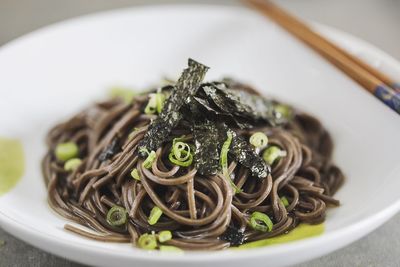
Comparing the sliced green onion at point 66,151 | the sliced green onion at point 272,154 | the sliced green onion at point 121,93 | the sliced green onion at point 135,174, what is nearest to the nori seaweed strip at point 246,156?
the sliced green onion at point 272,154

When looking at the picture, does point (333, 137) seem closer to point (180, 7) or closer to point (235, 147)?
point (235, 147)

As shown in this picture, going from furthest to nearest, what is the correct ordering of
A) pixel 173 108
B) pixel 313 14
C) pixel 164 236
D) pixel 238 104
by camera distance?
pixel 313 14 < pixel 238 104 < pixel 173 108 < pixel 164 236

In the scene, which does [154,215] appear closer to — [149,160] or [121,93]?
[149,160]

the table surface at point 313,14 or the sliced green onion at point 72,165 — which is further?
the table surface at point 313,14

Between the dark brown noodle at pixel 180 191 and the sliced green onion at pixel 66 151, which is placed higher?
the dark brown noodle at pixel 180 191

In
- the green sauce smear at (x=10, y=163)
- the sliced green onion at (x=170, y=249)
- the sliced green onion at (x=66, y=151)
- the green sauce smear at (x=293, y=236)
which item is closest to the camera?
the sliced green onion at (x=170, y=249)

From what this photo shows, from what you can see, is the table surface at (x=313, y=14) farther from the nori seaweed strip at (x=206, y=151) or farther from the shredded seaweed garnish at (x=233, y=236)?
the shredded seaweed garnish at (x=233, y=236)

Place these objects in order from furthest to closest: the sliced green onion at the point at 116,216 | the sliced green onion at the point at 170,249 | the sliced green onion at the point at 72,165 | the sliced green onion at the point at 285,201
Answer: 1. the sliced green onion at the point at 72,165
2. the sliced green onion at the point at 285,201
3. the sliced green onion at the point at 116,216
4. the sliced green onion at the point at 170,249

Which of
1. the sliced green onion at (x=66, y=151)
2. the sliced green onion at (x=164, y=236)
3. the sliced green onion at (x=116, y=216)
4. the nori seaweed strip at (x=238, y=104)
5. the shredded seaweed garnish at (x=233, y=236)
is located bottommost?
the sliced green onion at (x=66, y=151)

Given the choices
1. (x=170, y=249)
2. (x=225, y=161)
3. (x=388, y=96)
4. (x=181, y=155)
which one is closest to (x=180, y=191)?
(x=181, y=155)
